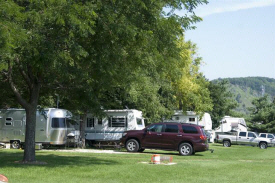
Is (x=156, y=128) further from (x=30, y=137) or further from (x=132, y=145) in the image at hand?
(x=30, y=137)

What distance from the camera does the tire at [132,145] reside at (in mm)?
26938

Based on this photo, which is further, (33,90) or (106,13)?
(33,90)

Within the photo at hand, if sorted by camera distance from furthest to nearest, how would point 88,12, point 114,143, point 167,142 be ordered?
1. point 114,143
2. point 167,142
3. point 88,12

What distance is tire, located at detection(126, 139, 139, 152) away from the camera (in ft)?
88.4

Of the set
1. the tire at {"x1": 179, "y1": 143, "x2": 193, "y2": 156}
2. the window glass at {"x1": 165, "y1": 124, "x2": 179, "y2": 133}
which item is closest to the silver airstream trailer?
the window glass at {"x1": 165, "y1": 124, "x2": 179, "y2": 133}

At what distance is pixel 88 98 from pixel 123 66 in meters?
2.64

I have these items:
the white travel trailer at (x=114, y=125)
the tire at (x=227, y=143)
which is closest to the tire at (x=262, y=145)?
the tire at (x=227, y=143)

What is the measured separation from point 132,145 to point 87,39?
41.8 ft

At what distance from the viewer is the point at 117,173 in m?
14.3

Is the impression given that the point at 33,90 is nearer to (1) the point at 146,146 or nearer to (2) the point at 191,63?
(1) the point at 146,146

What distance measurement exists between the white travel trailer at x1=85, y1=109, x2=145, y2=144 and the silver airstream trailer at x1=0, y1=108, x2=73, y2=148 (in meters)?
2.99

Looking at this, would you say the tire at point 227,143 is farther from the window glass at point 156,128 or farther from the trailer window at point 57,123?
the window glass at point 156,128

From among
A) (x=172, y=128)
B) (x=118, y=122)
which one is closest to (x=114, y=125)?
(x=118, y=122)

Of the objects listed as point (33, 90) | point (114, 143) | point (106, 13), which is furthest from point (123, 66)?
point (114, 143)
